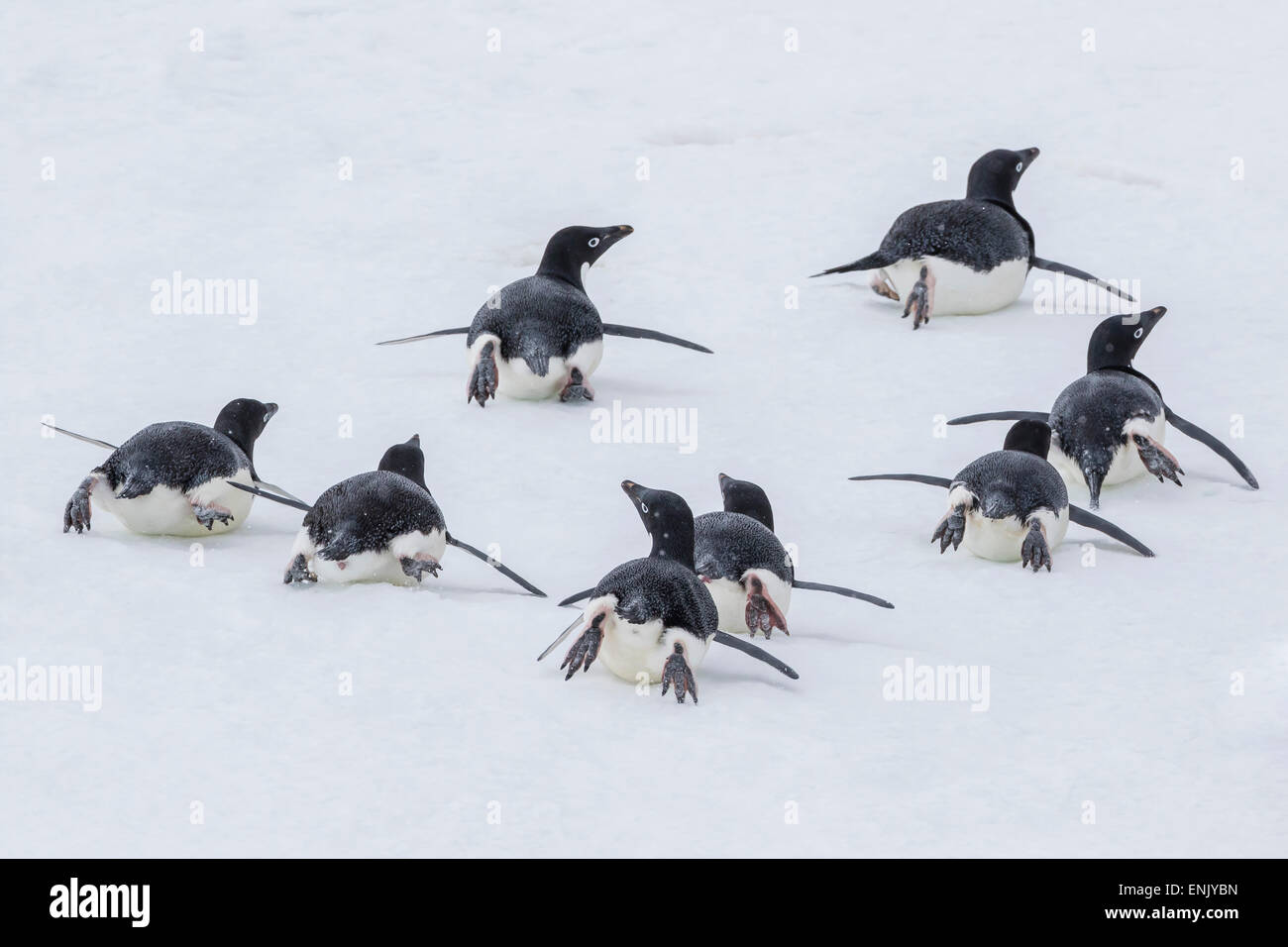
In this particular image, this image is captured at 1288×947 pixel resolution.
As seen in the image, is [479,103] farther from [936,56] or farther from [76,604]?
[76,604]

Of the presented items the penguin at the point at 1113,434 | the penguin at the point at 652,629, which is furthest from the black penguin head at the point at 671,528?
the penguin at the point at 1113,434

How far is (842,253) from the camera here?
654 cm

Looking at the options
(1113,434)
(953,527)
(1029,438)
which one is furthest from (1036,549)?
(1113,434)

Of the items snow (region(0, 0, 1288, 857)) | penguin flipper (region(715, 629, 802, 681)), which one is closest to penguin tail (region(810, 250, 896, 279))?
snow (region(0, 0, 1288, 857))

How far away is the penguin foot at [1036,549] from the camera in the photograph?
399 cm

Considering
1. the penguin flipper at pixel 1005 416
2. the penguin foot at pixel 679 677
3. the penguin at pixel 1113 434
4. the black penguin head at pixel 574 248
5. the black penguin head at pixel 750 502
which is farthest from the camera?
the black penguin head at pixel 574 248

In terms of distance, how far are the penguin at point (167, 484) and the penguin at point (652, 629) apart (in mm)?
1157

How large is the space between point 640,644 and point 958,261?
3091mm

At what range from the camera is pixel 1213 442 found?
184 inches

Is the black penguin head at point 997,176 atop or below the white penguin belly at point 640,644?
atop

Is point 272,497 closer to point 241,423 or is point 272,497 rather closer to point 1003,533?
point 241,423

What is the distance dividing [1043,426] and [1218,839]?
179 centimetres

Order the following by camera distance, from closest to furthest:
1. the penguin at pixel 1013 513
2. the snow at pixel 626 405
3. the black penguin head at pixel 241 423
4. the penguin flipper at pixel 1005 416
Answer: the snow at pixel 626 405 < the penguin at pixel 1013 513 < the black penguin head at pixel 241 423 < the penguin flipper at pixel 1005 416

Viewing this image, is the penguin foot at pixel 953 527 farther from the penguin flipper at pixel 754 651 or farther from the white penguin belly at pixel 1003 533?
the penguin flipper at pixel 754 651
